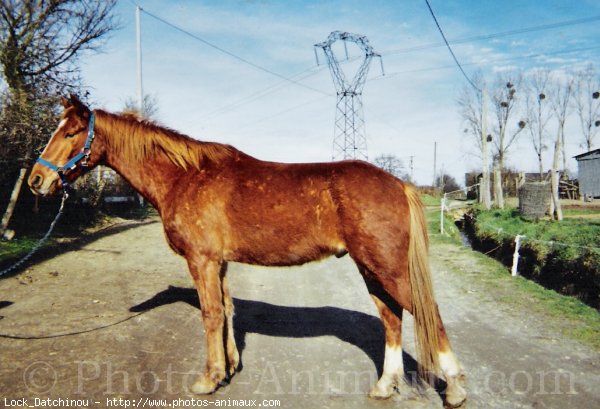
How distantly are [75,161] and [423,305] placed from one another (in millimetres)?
3435

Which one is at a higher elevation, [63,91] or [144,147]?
[63,91]

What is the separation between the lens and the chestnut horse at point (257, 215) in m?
3.26

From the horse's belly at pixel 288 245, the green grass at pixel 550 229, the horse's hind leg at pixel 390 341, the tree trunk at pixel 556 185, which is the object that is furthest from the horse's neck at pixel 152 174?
the tree trunk at pixel 556 185

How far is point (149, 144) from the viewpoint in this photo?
387 centimetres

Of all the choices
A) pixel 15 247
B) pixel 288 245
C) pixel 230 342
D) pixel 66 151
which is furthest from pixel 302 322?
pixel 15 247

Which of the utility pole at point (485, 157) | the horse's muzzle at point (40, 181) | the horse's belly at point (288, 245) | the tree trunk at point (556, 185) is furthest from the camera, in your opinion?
the utility pole at point (485, 157)

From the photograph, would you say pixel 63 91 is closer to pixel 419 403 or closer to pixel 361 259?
pixel 361 259

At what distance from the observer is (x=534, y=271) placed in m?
9.48

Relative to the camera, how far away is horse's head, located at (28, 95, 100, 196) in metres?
3.70

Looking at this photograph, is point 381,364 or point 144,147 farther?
point 381,364

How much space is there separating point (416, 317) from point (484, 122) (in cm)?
2156

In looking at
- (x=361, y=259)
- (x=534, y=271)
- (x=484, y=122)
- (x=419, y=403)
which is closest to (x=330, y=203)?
(x=361, y=259)

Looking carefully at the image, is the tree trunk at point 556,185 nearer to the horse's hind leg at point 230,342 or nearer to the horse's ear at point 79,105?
the horse's hind leg at point 230,342

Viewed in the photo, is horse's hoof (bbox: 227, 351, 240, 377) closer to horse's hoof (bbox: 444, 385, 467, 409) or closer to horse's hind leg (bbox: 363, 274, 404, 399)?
horse's hind leg (bbox: 363, 274, 404, 399)
